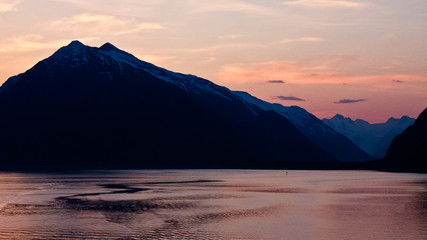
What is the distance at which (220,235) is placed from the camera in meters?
55.0

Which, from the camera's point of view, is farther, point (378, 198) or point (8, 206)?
point (378, 198)

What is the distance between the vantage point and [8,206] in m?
82.6

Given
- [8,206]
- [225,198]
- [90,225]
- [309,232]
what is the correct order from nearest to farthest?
[309,232] → [90,225] → [8,206] → [225,198]

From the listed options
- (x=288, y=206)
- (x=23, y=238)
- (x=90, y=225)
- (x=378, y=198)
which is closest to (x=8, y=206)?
(x=90, y=225)

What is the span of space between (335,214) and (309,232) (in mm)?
17471

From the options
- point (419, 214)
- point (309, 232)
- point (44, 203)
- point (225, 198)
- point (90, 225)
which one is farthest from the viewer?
point (225, 198)

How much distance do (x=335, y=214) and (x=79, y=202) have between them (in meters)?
38.7

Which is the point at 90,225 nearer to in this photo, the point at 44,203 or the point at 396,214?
the point at 44,203

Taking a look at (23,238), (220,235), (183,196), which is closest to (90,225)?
(23,238)

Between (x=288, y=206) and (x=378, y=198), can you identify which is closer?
(x=288, y=206)

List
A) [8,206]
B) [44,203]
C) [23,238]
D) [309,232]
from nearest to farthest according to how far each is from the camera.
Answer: [23,238]
[309,232]
[8,206]
[44,203]

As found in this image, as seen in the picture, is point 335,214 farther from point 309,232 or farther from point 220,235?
point 220,235

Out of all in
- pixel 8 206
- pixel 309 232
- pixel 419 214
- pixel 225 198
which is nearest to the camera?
pixel 309 232

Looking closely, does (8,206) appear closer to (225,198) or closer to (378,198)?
(225,198)
